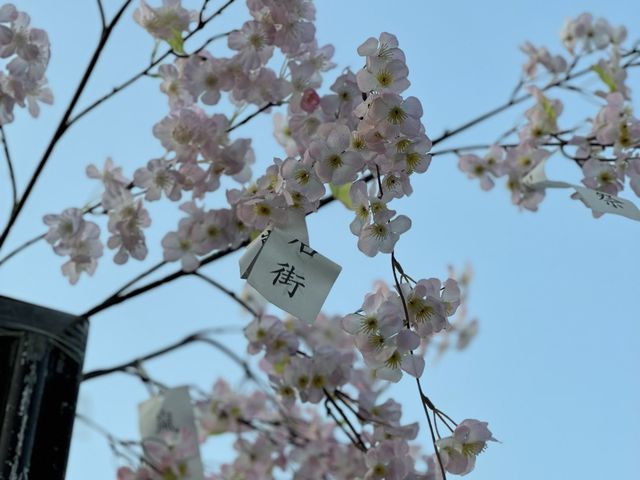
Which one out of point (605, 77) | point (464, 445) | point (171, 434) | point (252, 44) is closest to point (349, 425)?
point (464, 445)

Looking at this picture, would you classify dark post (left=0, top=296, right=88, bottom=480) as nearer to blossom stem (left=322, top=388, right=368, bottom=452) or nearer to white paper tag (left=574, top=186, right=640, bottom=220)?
blossom stem (left=322, top=388, right=368, bottom=452)

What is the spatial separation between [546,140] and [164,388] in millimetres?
754

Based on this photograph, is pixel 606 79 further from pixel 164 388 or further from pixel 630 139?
pixel 164 388

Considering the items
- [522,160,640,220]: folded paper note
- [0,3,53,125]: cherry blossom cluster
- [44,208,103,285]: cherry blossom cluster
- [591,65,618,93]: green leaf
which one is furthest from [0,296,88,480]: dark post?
[591,65,618,93]: green leaf

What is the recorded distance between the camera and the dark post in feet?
3.10

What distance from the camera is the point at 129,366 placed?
131cm

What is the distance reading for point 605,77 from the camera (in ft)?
4.39

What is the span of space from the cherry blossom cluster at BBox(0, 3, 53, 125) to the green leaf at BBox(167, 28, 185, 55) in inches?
6.8

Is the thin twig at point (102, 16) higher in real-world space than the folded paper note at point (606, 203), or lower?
higher

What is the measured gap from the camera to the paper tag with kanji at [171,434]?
121 centimetres

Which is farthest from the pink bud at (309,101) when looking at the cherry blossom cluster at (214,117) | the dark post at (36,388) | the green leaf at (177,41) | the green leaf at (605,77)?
the green leaf at (605,77)

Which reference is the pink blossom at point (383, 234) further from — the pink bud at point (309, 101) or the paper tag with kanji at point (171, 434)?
the paper tag with kanji at point (171, 434)

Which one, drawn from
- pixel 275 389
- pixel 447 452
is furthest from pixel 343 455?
pixel 447 452

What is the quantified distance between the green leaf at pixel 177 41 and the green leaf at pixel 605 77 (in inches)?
27.9
